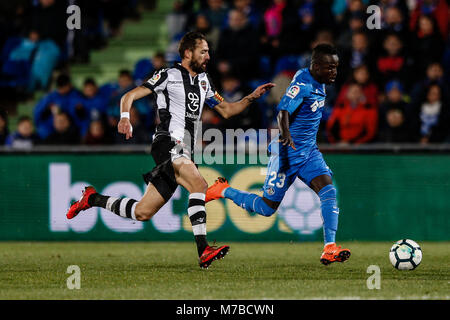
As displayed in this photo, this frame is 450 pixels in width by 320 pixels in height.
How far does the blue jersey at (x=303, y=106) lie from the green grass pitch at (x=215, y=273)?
4.63 ft

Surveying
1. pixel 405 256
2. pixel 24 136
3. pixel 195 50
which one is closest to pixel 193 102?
pixel 195 50

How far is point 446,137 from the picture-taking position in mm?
13180

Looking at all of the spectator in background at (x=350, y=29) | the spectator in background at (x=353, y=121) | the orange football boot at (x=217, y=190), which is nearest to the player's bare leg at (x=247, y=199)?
the orange football boot at (x=217, y=190)

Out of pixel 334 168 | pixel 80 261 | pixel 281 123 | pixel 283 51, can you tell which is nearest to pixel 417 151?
pixel 334 168

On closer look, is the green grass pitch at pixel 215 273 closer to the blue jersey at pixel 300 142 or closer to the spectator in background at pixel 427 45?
the blue jersey at pixel 300 142

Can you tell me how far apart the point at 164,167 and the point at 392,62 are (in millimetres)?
6428

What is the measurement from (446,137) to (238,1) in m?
4.74

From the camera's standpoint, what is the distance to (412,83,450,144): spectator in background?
13.2 metres

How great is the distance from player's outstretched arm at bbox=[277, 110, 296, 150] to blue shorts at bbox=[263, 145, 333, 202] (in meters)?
0.37

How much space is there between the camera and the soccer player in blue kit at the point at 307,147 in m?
8.92

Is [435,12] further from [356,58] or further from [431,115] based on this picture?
[431,115]

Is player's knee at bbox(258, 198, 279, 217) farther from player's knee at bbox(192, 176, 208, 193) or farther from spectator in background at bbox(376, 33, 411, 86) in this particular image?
spectator in background at bbox(376, 33, 411, 86)
